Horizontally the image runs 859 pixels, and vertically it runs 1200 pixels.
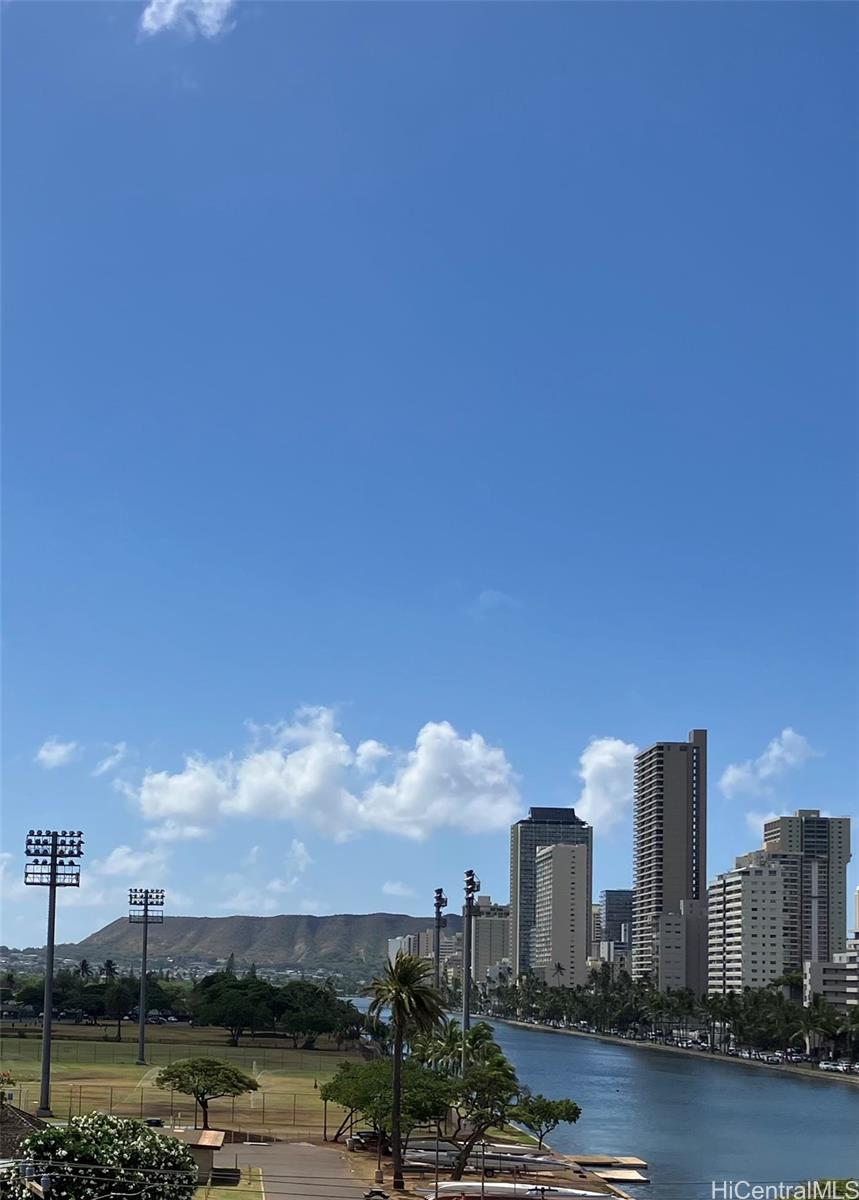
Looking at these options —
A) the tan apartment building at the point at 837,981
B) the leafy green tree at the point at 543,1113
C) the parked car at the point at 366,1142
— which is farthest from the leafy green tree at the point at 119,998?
the leafy green tree at the point at 543,1113

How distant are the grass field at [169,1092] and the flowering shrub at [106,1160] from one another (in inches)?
1080

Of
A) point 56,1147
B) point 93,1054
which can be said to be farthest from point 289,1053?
point 56,1147

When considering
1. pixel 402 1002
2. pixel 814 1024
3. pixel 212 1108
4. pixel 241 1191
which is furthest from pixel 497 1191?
pixel 814 1024

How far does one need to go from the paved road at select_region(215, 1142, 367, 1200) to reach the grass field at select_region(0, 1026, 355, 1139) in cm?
461

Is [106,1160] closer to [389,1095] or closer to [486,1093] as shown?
[389,1095]

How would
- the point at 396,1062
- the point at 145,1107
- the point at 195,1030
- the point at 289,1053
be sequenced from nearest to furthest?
the point at 396,1062 < the point at 145,1107 < the point at 289,1053 < the point at 195,1030

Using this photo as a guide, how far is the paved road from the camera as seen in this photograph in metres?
46.6

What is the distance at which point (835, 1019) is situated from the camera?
16288 centimetres

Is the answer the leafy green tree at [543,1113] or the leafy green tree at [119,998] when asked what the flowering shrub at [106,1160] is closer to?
the leafy green tree at [543,1113]

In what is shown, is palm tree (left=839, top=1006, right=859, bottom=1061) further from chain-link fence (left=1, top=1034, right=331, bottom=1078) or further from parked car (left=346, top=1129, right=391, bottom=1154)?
parked car (left=346, top=1129, right=391, bottom=1154)

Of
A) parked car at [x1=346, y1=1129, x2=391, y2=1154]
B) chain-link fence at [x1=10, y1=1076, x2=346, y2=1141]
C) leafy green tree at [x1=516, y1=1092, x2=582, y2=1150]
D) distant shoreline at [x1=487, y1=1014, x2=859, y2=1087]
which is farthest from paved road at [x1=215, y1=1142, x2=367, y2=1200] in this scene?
distant shoreline at [x1=487, y1=1014, x2=859, y2=1087]

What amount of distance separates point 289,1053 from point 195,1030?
3127 centimetres

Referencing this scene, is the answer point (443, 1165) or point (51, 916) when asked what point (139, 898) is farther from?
point (443, 1165)

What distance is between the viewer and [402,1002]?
165 ft
